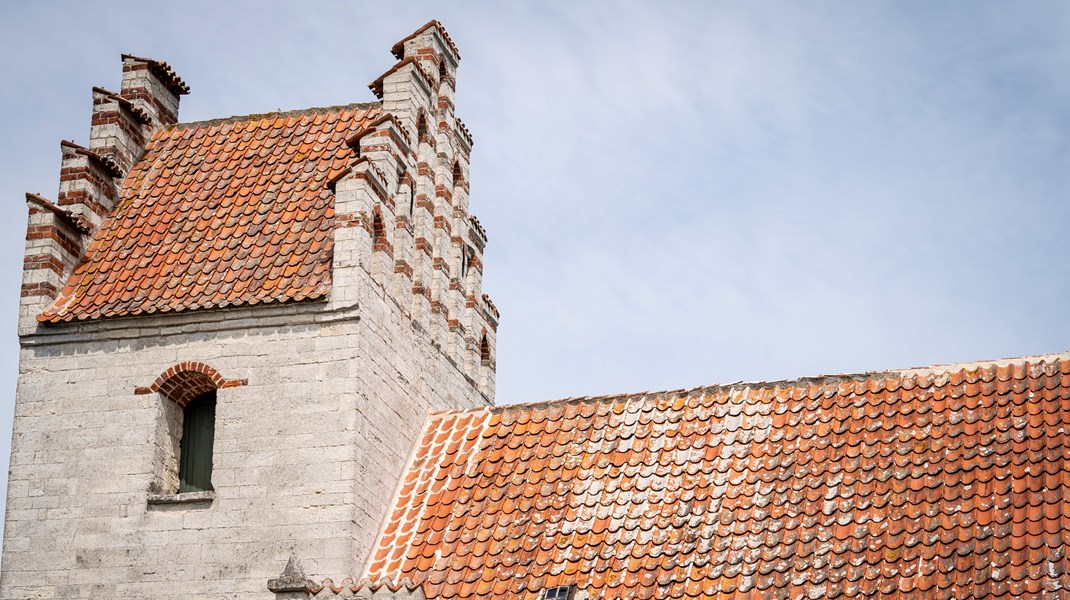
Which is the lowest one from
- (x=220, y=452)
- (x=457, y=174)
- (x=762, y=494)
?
(x=762, y=494)

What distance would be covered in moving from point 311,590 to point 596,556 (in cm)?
353

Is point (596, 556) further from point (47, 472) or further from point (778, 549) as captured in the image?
point (47, 472)

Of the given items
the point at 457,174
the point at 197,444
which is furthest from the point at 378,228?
the point at 197,444

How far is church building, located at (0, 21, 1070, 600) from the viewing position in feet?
61.0

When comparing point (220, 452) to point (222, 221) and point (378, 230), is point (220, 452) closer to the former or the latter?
point (378, 230)

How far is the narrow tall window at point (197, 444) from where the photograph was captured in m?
22.1

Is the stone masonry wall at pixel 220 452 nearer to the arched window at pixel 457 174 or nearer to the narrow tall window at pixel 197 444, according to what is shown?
the narrow tall window at pixel 197 444

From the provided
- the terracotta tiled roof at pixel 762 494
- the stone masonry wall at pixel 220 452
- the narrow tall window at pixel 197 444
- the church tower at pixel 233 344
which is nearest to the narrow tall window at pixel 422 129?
the church tower at pixel 233 344

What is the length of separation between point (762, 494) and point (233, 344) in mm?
7812

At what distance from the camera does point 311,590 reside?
63.3ft

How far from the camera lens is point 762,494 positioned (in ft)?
63.9

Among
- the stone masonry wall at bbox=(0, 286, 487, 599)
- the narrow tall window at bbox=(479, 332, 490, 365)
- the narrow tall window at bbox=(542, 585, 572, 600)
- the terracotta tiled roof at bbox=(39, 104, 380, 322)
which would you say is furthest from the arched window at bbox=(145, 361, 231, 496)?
the narrow tall window at bbox=(542, 585, 572, 600)

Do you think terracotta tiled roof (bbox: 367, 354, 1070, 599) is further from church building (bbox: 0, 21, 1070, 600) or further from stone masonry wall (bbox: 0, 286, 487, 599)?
stone masonry wall (bbox: 0, 286, 487, 599)

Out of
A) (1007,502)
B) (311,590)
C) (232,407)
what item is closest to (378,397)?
(232,407)
